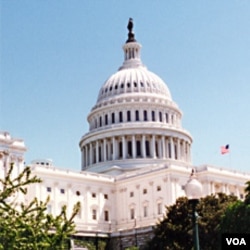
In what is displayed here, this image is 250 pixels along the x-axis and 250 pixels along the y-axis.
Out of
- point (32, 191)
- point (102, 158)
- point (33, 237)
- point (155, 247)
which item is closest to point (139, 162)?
point (102, 158)

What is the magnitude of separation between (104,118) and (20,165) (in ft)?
137

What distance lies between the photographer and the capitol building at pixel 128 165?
380 feet

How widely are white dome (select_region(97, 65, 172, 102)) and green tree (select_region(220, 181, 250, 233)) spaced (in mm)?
80325

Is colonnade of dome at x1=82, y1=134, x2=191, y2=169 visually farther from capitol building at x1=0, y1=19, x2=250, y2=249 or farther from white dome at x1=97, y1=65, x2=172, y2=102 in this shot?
white dome at x1=97, y1=65, x2=172, y2=102

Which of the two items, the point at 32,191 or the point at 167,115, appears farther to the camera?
the point at 167,115

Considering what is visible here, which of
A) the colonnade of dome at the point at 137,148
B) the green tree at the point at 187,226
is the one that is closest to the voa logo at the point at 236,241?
the green tree at the point at 187,226

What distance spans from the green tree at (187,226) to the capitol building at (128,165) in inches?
789

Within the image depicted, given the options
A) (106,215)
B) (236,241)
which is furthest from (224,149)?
(236,241)

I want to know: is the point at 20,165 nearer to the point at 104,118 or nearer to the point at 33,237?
the point at 104,118

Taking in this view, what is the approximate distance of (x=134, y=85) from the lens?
148625 millimetres

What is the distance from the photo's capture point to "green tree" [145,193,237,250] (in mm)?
78938

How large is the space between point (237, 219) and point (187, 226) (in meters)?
16.3

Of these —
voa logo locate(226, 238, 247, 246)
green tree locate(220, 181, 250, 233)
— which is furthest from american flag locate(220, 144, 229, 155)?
voa logo locate(226, 238, 247, 246)

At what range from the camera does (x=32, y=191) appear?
113 m
